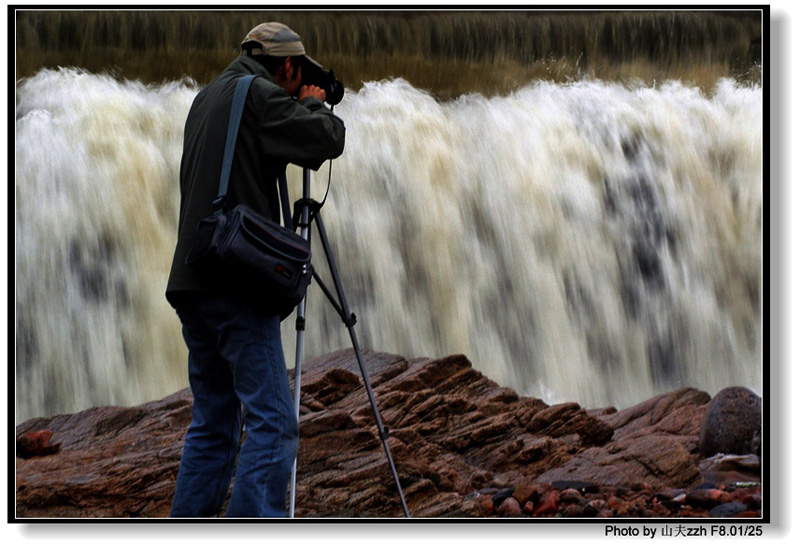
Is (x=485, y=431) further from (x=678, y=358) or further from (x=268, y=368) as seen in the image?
(x=268, y=368)

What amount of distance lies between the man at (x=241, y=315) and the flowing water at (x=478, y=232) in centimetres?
165

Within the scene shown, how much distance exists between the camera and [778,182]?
443 centimetres

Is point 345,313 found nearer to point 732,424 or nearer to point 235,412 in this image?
point 235,412

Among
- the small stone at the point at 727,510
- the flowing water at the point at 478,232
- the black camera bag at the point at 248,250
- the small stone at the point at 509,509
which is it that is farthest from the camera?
the flowing water at the point at 478,232

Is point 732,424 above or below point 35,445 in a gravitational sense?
above

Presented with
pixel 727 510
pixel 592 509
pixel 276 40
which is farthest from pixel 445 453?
pixel 276 40

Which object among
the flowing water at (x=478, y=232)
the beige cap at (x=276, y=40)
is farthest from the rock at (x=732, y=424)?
the beige cap at (x=276, y=40)

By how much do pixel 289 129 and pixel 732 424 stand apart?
2.69 m

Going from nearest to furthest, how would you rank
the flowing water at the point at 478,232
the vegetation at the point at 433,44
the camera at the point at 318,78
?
the camera at the point at 318,78
the vegetation at the point at 433,44
the flowing water at the point at 478,232

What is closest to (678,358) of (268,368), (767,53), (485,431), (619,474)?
(619,474)

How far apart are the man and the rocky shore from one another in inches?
45.2

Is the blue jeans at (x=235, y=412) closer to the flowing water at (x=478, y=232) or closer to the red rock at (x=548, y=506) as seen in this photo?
the red rock at (x=548, y=506)

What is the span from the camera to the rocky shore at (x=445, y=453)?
4.29 meters

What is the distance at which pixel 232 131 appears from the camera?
10.3 ft
